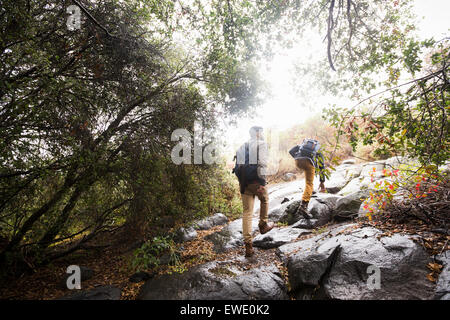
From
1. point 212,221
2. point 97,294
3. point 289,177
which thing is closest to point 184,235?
point 212,221

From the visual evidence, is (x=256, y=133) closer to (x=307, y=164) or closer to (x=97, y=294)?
(x=307, y=164)

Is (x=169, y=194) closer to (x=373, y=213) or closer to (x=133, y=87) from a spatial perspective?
(x=133, y=87)

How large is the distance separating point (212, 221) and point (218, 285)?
4.01 meters

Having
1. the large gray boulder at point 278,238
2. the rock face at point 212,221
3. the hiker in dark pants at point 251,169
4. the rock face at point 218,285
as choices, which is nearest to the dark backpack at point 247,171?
the hiker in dark pants at point 251,169

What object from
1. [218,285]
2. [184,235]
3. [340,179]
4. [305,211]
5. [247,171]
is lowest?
[184,235]

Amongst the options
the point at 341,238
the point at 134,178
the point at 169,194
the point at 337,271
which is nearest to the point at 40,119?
the point at 134,178

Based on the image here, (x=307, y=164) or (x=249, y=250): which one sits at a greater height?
(x=307, y=164)

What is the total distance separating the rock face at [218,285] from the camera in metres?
3.04

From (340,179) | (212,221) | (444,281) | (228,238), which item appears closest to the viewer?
(444,281)

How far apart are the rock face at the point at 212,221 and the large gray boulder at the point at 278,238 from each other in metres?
2.39

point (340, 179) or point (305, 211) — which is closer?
point (305, 211)

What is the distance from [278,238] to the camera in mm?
4789

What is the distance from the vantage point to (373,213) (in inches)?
157

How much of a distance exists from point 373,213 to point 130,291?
5008 mm
